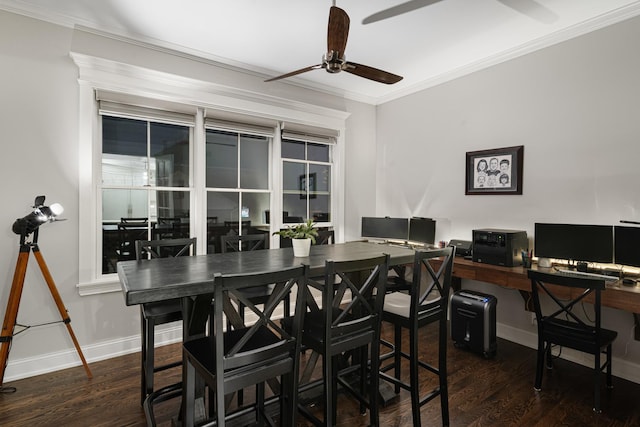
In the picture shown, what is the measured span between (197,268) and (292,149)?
2.65 meters

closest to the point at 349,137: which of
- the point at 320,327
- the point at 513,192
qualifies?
the point at 513,192

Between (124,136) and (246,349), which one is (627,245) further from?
(124,136)

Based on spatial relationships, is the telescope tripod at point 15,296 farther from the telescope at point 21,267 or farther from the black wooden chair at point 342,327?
the black wooden chair at point 342,327

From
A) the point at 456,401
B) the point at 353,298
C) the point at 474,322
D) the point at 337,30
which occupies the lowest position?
the point at 456,401

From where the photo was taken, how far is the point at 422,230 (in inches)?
166

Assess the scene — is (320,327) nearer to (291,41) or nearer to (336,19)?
(336,19)

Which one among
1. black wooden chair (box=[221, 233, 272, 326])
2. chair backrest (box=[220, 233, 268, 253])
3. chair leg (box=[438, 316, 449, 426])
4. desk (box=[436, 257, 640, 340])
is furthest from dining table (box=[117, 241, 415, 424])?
desk (box=[436, 257, 640, 340])

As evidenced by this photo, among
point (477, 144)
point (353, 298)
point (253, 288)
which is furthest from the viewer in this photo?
point (477, 144)

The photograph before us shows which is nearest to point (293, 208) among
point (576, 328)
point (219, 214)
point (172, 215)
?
point (219, 214)

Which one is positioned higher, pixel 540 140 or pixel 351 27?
pixel 351 27

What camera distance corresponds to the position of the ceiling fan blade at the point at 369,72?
95.9 inches

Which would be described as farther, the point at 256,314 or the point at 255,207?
the point at 255,207

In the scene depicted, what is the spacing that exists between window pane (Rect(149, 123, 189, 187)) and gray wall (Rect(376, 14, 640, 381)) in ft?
9.09

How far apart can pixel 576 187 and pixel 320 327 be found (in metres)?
2.70
